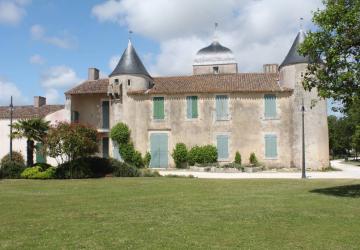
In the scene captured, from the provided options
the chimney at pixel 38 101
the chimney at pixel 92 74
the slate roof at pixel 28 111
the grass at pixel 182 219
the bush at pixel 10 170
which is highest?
the chimney at pixel 92 74

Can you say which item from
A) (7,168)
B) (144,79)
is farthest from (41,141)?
(144,79)

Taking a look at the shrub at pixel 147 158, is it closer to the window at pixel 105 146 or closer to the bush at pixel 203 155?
the bush at pixel 203 155

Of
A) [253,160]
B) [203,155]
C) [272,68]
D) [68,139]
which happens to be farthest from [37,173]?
[272,68]

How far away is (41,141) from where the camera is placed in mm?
22109

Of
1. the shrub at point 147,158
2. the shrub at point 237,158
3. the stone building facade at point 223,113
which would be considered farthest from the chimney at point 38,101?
the shrub at point 237,158

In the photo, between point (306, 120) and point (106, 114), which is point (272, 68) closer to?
point (306, 120)

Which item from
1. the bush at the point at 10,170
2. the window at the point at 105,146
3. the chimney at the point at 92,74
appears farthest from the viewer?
the chimney at the point at 92,74

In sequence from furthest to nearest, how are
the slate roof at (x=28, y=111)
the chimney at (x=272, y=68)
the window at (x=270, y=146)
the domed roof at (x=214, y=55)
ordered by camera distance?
the domed roof at (x=214, y=55)
the slate roof at (x=28, y=111)
the chimney at (x=272, y=68)
the window at (x=270, y=146)

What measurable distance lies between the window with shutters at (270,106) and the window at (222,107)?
2.63 metres

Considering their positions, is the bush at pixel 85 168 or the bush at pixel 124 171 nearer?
the bush at pixel 85 168

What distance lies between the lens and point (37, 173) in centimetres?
2139

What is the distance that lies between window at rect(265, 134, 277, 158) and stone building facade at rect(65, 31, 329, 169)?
7 centimetres

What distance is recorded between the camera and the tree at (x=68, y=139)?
840 inches

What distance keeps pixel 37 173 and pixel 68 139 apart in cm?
225
